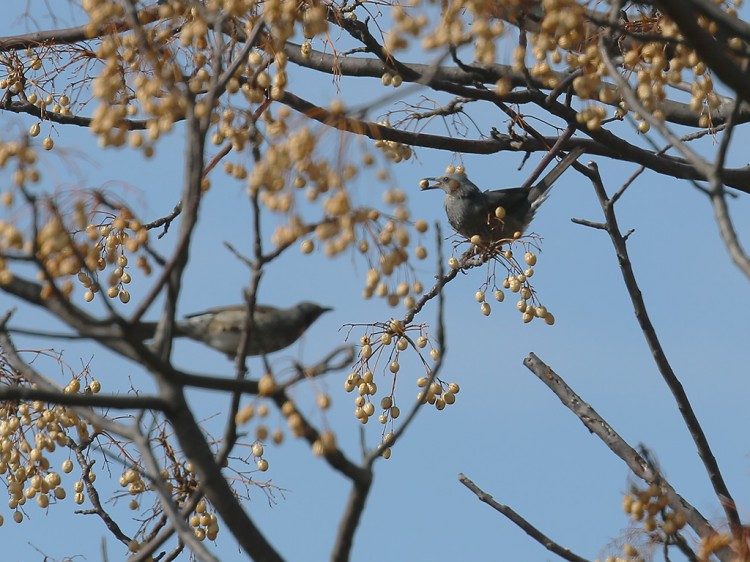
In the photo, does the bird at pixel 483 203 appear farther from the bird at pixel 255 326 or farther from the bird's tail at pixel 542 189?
the bird at pixel 255 326

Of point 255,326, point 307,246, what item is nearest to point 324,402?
point 307,246

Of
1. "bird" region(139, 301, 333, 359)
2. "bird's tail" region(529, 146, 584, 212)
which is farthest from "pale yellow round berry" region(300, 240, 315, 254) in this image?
"bird's tail" region(529, 146, 584, 212)

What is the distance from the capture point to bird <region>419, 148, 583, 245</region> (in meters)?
8.87

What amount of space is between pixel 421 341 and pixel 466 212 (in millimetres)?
2981

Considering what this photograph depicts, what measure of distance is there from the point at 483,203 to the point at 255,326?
17.6 ft

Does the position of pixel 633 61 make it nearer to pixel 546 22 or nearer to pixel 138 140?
pixel 546 22

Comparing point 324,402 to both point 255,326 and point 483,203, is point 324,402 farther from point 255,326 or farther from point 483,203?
point 483,203

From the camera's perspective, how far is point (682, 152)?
3225mm

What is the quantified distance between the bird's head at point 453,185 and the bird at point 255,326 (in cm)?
472

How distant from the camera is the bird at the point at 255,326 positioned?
12.7 feet

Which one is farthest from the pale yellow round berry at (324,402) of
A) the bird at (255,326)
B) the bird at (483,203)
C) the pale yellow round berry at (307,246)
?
the bird at (483,203)

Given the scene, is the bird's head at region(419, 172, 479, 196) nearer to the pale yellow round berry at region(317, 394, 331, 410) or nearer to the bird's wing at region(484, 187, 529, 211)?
the bird's wing at region(484, 187, 529, 211)

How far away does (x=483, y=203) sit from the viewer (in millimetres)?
8977

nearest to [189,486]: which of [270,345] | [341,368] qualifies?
[270,345]
